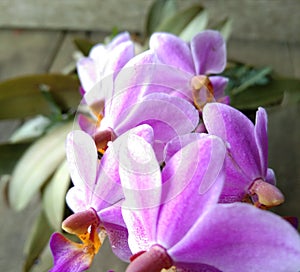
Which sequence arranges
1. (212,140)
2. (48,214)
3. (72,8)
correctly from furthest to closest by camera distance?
(72,8) → (48,214) → (212,140)

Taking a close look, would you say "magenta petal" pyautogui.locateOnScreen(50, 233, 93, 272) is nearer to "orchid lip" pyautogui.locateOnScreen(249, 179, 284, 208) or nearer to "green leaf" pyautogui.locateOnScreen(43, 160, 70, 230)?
"orchid lip" pyautogui.locateOnScreen(249, 179, 284, 208)

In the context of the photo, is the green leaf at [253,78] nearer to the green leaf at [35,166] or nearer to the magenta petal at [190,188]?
the green leaf at [35,166]

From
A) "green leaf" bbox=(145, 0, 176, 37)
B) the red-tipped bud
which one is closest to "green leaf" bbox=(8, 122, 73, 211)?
"green leaf" bbox=(145, 0, 176, 37)

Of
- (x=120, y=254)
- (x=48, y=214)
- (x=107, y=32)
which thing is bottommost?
(x=107, y=32)

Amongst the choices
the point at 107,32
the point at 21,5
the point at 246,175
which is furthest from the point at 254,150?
the point at 21,5

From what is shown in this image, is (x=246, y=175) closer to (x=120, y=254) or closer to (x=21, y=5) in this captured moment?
(x=120, y=254)

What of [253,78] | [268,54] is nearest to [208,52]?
[253,78]
